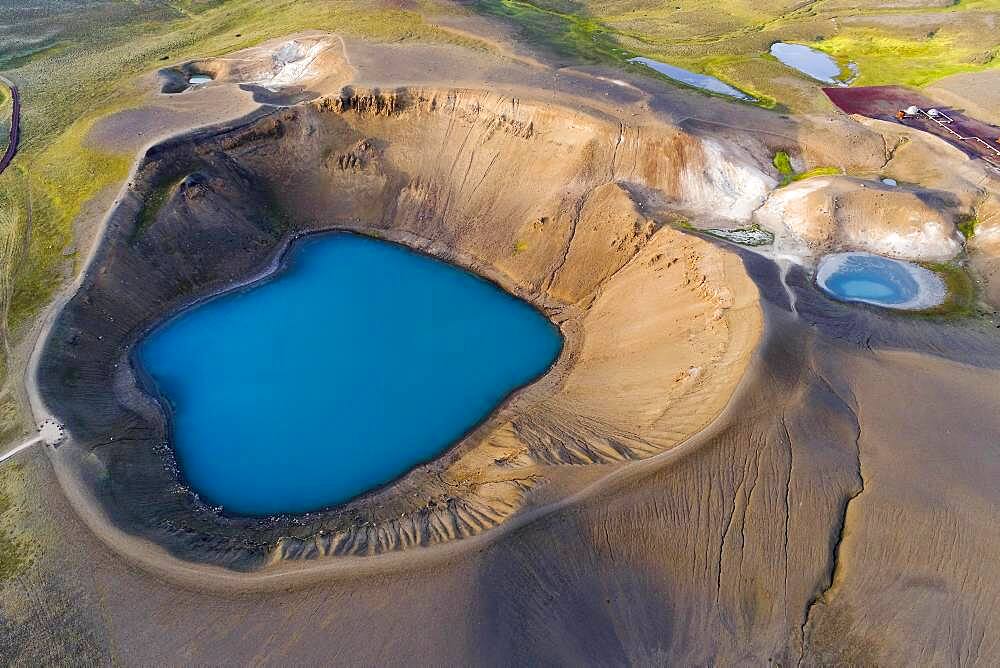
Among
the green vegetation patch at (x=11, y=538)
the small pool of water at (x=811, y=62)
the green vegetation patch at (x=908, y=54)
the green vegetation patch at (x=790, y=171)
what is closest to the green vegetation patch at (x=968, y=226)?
the green vegetation patch at (x=790, y=171)

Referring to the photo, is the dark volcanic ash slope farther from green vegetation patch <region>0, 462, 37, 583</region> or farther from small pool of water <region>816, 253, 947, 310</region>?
small pool of water <region>816, 253, 947, 310</region>

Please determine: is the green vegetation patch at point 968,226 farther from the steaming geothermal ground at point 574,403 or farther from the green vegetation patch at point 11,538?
the green vegetation patch at point 11,538

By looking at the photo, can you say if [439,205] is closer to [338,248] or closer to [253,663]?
[338,248]

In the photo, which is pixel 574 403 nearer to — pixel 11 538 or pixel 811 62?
pixel 11 538

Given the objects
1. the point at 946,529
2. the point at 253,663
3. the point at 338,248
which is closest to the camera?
the point at 253,663

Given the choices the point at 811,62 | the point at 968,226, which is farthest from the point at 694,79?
the point at 968,226

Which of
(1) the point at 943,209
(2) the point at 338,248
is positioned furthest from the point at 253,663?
(1) the point at 943,209
